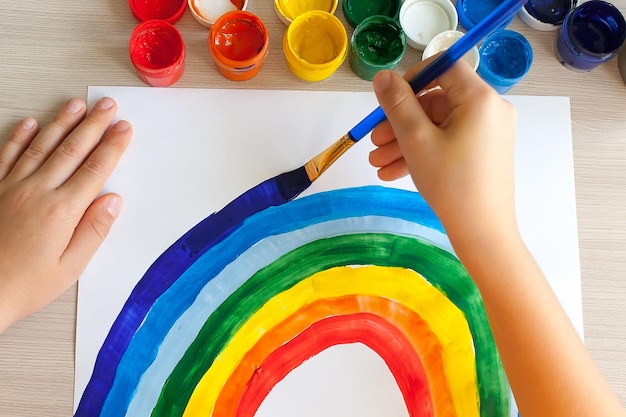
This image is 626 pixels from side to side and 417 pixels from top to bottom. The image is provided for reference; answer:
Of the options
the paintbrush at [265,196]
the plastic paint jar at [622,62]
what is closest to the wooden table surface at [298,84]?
the plastic paint jar at [622,62]

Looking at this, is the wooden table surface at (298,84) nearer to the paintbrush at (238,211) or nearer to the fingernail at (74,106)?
the fingernail at (74,106)

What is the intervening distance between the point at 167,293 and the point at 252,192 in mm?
197

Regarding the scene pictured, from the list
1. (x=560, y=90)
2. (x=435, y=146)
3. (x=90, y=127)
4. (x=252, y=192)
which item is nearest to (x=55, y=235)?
(x=90, y=127)

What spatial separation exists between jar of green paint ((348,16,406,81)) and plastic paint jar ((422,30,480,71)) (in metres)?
0.04

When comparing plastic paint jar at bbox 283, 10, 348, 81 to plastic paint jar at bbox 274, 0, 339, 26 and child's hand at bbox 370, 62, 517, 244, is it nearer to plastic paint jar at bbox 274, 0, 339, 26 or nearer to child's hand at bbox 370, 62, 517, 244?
plastic paint jar at bbox 274, 0, 339, 26

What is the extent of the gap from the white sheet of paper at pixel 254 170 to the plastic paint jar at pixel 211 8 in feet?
0.37

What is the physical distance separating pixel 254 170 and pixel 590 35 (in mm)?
580

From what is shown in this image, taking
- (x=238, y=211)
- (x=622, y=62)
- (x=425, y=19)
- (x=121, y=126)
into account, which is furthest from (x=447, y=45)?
(x=121, y=126)

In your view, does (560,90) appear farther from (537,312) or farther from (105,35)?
(105,35)

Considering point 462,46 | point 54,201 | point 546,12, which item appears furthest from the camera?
point 546,12

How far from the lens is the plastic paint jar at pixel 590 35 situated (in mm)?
920

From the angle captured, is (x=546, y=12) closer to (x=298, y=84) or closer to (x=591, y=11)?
(x=591, y=11)

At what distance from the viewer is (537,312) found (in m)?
0.72

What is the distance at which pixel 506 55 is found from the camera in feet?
3.11
